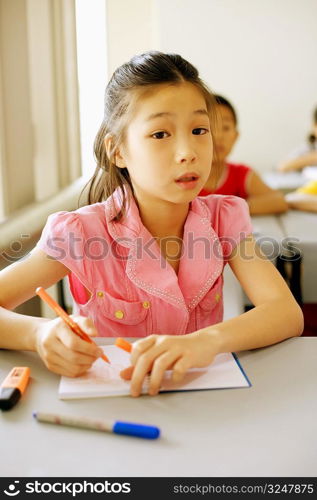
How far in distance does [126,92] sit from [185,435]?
685 millimetres

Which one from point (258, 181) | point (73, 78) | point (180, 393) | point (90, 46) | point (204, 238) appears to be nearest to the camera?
point (180, 393)

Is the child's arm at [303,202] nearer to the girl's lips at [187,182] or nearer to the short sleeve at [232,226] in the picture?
the short sleeve at [232,226]

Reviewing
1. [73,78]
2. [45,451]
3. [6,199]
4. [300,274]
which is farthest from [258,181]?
[45,451]

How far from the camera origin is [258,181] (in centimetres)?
282

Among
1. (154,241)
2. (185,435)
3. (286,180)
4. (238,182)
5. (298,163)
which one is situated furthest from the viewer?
(298,163)

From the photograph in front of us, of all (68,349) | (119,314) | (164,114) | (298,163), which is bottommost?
(298,163)

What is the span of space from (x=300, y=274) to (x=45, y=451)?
1.60 m

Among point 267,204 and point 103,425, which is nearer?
point 103,425

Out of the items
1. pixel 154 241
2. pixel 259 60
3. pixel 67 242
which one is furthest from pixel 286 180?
pixel 67 242

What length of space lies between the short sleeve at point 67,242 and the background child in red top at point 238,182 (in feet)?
5.05

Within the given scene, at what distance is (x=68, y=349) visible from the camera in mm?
828

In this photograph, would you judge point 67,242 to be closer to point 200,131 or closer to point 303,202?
point 200,131
